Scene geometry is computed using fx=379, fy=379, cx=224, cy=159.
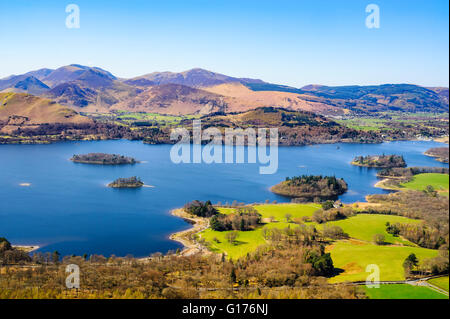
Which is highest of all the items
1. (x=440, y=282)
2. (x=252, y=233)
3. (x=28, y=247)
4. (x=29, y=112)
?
(x=29, y=112)

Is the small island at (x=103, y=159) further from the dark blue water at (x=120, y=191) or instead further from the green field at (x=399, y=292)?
the green field at (x=399, y=292)

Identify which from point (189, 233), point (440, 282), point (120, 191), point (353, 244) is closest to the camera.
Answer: point (440, 282)

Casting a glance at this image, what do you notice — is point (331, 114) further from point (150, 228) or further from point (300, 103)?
point (150, 228)

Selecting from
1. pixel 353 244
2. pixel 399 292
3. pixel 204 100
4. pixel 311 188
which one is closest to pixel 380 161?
pixel 311 188

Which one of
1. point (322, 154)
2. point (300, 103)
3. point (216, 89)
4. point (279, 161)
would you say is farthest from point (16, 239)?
point (216, 89)

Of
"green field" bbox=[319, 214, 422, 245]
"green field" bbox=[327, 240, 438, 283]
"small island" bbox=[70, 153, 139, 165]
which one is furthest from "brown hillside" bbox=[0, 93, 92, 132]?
"green field" bbox=[327, 240, 438, 283]

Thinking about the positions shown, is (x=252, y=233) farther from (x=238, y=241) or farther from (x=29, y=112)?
(x=29, y=112)
